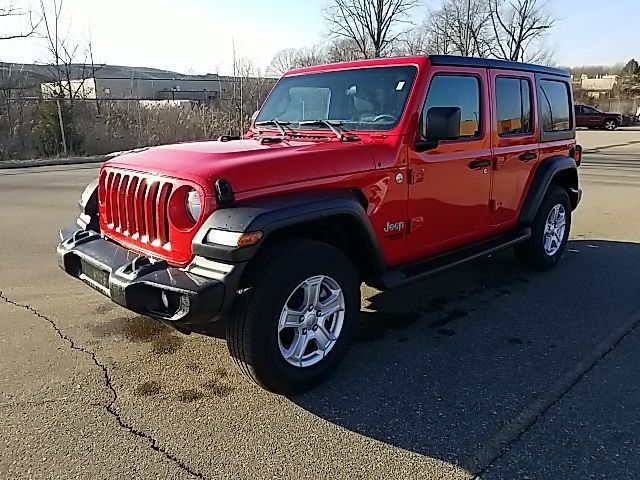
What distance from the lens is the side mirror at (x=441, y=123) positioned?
3760 millimetres

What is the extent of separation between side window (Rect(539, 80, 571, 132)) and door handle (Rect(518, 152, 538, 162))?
1.17 feet

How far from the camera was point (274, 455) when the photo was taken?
9.07 ft

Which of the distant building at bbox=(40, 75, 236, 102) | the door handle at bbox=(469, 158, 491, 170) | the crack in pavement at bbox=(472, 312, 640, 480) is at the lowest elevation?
the crack in pavement at bbox=(472, 312, 640, 480)

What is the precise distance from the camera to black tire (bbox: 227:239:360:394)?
3072 mm

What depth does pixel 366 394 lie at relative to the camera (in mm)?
3354

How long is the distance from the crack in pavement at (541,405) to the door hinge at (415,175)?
1.60 m

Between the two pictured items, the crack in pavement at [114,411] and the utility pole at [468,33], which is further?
the utility pole at [468,33]

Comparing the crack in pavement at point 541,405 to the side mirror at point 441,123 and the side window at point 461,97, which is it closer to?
the side mirror at point 441,123

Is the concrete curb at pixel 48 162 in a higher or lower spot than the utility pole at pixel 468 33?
lower

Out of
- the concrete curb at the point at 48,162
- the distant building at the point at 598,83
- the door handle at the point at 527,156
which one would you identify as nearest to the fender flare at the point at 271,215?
the door handle at the point at 527,156

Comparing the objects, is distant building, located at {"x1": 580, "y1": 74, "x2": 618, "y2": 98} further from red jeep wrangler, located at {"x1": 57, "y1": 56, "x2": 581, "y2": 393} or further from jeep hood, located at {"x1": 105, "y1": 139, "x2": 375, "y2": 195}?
jeep hood, located at {"x1": 105, "y1": 139, "x2": 375, "y2": 195}

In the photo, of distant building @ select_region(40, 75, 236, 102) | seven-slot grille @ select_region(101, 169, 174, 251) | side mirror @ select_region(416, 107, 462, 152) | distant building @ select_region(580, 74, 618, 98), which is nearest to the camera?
seven-slot grille @ select_region(101, 169, 174, 251)

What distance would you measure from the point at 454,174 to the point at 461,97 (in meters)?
0.63

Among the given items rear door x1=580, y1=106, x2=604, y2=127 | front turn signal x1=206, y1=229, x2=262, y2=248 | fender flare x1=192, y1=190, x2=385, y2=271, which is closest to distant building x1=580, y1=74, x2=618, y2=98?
rear door x1=580, y1=106, x2=604, y2=127
